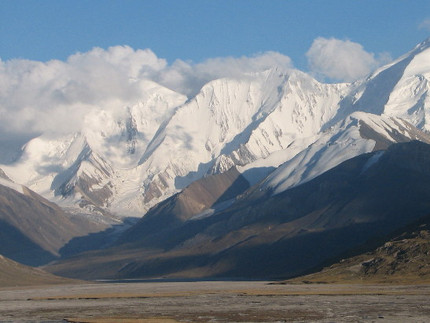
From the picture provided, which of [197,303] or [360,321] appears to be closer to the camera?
[360,321]

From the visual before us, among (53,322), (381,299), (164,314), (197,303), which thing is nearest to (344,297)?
(381,299)

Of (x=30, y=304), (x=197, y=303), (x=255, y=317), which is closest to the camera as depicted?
(x=255, y=317)

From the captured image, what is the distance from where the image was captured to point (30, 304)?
199m

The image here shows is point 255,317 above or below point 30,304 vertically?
below

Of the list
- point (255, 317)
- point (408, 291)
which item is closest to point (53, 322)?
point (255, 317)

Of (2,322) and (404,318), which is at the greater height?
(2,322)

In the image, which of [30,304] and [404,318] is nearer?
[404,318]

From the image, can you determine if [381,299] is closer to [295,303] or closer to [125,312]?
[295,303]

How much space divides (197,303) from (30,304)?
3708 cm

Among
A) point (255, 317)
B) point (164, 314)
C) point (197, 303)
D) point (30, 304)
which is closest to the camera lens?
point (255, 317)

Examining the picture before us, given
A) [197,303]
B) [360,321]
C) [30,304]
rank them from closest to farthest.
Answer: [360,321] → [197,303] → [30,304]

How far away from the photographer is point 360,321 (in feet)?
440

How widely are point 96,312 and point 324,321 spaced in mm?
49533

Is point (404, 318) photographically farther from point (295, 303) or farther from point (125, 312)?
point (125, 312)
